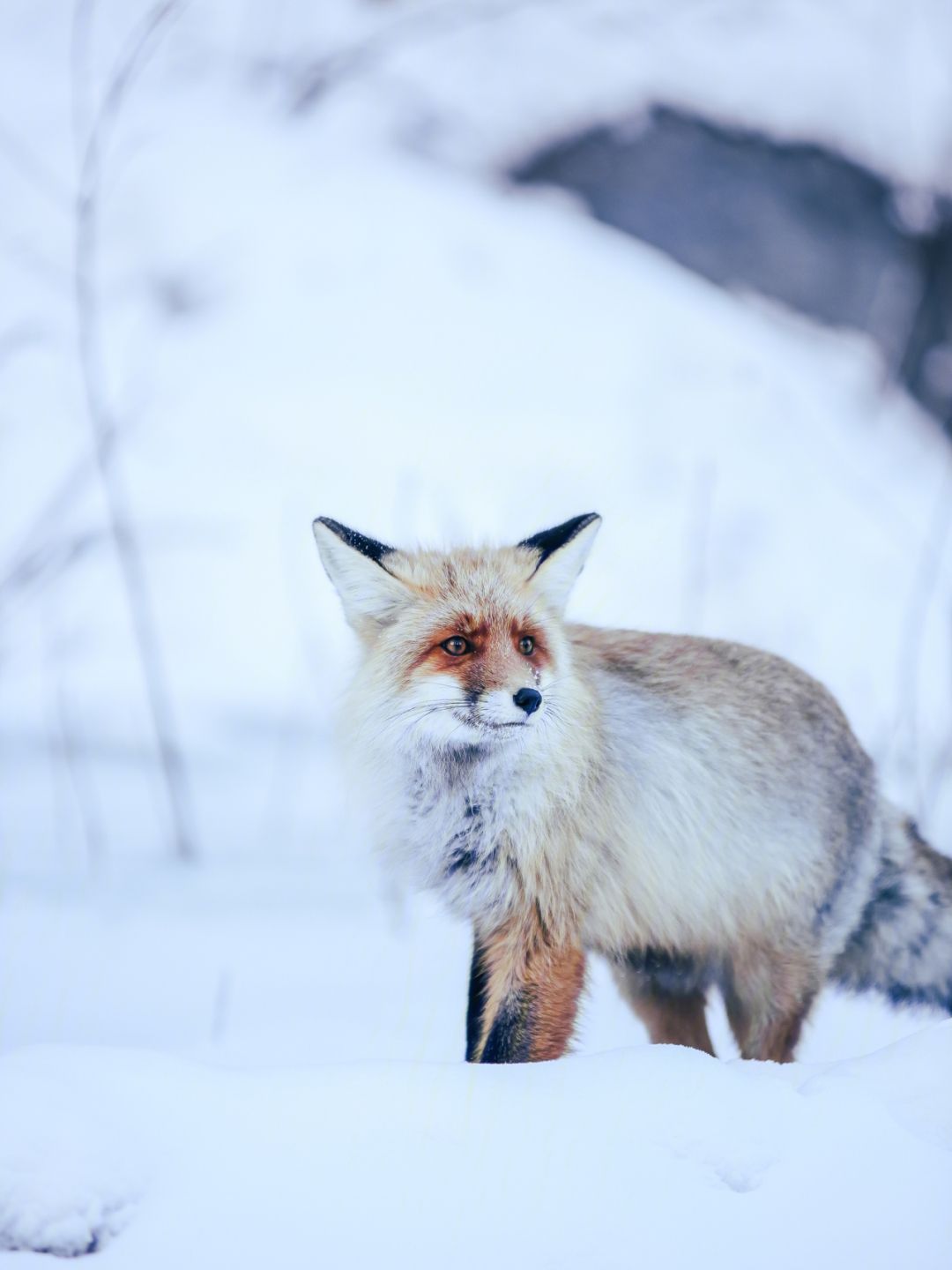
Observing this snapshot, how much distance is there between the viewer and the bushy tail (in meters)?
2.48

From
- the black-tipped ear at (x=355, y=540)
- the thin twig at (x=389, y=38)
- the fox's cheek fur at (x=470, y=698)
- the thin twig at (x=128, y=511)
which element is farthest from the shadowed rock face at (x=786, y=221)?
the fox's cheek fur at (x=470, y=698)

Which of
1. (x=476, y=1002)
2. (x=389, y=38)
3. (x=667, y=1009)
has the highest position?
(x=389, y=38)

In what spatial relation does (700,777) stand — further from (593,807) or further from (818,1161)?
(818,1161)

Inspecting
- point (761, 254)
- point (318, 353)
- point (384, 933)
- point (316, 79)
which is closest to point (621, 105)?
point (761, 254)

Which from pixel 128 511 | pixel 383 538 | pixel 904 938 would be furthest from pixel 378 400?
pixel 904 938

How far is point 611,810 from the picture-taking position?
225 centimetres

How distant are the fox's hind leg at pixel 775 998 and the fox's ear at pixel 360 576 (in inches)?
43.7

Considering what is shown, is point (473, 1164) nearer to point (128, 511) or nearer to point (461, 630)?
point (461, 630)

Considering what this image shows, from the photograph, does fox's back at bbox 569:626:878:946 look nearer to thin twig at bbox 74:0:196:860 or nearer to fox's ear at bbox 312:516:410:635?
fox's ear at bbox 312:516:410:635

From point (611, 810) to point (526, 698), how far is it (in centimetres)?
44

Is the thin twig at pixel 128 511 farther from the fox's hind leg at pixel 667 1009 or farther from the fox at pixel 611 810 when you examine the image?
the fox's hind leg at pixel 667 1009

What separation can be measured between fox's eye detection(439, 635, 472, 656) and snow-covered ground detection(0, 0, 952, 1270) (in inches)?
19.5

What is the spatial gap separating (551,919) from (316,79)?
7777mm

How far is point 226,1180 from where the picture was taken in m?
1.52
